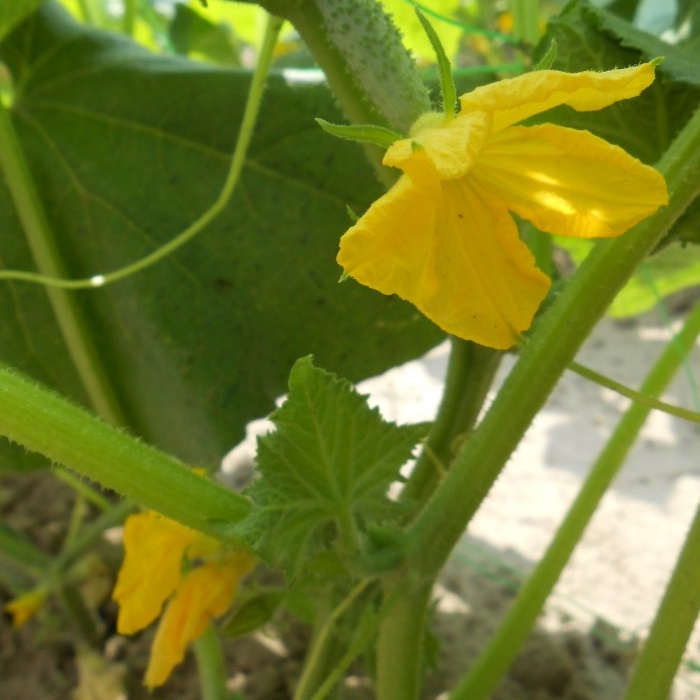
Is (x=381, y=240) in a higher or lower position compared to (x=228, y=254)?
lower

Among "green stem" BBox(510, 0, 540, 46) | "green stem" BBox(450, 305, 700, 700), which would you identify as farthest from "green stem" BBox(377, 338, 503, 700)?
"green stem" BBox(510, 0, 540, 46)

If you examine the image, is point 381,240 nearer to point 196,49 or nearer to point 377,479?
point 377,479

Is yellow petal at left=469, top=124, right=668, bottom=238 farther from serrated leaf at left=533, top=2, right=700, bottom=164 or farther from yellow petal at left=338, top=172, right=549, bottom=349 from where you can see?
serrated leaf at left=533, top=2, right=700, bottom=164

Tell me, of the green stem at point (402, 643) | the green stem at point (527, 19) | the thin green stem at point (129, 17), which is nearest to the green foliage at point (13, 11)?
the thin green stem at point (129, 17)

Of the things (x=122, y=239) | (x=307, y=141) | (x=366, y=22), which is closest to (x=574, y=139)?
(x=366, y=22)

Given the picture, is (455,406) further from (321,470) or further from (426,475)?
(321,470)
